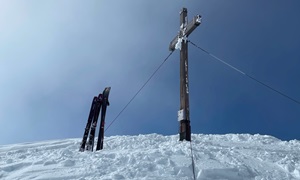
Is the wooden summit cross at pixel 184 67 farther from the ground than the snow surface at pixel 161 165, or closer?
farther from the ground

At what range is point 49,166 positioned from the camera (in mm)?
7473

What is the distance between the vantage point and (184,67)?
37.7 ft

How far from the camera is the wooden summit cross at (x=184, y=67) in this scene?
10.4m

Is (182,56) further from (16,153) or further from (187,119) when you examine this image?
(16,153)

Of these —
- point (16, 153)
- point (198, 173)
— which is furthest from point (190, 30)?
point (16, 153)

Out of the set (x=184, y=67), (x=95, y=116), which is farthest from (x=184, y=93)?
(x=95, y=116)

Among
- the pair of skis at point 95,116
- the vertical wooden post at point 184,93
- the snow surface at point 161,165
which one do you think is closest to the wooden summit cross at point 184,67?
the vertical wooden post at point 184,93

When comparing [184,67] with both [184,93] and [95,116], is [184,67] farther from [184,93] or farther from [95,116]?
[95,116]

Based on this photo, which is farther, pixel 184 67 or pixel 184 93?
pixel 184 67

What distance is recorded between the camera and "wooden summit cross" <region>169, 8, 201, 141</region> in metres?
10.4

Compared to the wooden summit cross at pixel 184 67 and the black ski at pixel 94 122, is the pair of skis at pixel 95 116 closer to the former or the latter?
the black ski at pixel 94 122

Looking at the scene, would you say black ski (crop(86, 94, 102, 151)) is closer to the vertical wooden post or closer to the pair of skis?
the pair of skis

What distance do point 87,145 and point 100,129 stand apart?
0.84 meters

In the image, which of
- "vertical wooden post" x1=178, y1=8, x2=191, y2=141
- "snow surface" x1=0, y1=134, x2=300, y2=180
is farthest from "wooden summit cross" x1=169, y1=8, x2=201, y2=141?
"snow surface" x1=0, y1=134, x2=300, y2=180
